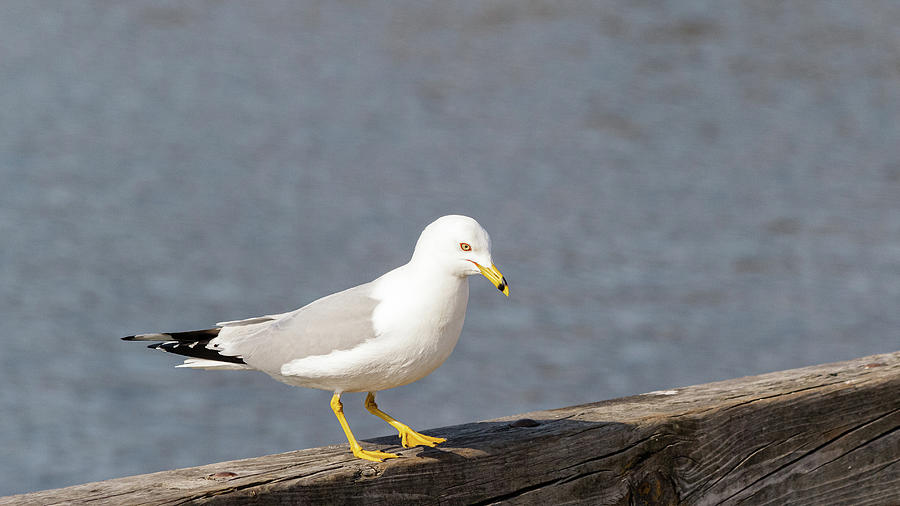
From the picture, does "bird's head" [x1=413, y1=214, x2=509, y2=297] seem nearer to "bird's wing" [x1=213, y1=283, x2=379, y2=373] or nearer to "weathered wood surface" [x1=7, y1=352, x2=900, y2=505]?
"bird's wing" [x1=213, y1=283, x2=379, y2=373]

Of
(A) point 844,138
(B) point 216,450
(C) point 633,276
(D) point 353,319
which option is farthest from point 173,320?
(A) point 844,138

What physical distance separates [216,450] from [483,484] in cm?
359

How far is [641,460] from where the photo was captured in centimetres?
200

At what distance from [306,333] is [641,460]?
0.65 meters

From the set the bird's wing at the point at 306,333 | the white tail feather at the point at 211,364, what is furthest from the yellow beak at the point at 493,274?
the white tail feather at the point at 211,364

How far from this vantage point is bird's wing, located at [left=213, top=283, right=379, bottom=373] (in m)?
1.92

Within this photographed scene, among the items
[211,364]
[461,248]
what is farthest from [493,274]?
[211,364]

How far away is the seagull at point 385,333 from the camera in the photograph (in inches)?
72.8

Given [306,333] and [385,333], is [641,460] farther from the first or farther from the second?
[306,333]

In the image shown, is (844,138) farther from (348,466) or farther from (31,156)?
(348,466)

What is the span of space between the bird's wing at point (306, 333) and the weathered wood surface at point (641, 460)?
0.60 ft

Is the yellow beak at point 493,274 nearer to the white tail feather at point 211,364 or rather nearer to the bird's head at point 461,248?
the bird's head at point 461,248

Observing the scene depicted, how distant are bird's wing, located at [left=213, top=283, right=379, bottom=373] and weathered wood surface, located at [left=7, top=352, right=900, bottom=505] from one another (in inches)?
7.2

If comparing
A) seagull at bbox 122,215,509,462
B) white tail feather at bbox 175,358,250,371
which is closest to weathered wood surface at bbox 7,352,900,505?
seagull at bbox 122,215,509,462
